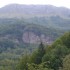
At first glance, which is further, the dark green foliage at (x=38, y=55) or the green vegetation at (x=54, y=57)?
the dark green foliage at (x=38, y=55)

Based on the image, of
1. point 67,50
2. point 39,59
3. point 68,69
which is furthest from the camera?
point 39,59

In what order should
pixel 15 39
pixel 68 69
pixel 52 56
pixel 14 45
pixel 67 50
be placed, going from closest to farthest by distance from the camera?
1. pixel 68 69
2. pixel 52 56
3. pixel 67 50
4. pixel 14 45
5. pixel 15 39

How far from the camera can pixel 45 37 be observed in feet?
653

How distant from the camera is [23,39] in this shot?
197125 mm

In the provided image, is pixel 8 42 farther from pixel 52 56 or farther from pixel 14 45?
pixel 52 56

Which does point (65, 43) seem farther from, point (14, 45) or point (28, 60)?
point (14, 45)

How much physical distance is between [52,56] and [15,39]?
520 feet

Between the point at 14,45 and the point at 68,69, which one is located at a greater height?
the point at 68,69

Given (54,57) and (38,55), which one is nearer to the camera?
(54,57)

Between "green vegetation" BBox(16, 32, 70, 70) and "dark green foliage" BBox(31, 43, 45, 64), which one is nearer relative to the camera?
"green vegetation" BBox(16, 32, 70, 70)

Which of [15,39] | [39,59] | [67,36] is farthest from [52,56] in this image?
[15,39]

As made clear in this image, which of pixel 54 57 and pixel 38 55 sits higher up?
pixel 54 57

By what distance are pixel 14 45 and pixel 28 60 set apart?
128 meters

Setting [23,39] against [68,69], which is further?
[23,39]
